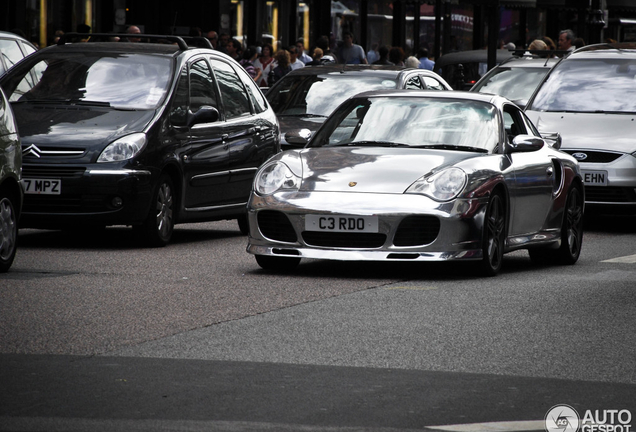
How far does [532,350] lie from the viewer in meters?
7.12

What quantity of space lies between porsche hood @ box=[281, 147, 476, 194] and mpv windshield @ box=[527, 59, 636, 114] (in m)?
6.10

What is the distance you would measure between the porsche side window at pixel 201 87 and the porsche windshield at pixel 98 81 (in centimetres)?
28

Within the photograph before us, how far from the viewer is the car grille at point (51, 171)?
38.1 feet

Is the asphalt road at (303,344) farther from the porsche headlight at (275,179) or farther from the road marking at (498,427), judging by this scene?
the porsche headlight at (275,179)

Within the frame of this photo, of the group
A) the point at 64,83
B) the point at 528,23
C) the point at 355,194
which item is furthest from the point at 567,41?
the point at 528,23

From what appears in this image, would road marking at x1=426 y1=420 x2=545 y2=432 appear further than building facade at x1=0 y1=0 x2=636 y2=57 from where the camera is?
No

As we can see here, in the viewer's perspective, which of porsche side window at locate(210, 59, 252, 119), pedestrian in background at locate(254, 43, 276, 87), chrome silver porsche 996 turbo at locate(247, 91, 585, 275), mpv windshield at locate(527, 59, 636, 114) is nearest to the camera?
chrome silver porsche 996 turbo at locate(247, 91, 585, 275)

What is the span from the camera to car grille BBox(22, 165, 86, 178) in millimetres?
11609

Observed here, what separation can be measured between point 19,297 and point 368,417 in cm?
369

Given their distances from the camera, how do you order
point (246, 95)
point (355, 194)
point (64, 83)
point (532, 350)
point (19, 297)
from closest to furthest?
point (532, 350) < point (19, 297) < point (355, 194) < point (64, 83) < point (246, 95)

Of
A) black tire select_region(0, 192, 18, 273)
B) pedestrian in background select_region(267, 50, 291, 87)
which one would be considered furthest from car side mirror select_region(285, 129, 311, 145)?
pedestrian in background select_region(267, 50, 291, 87)

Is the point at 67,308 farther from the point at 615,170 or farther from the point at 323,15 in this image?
the point at 323,15

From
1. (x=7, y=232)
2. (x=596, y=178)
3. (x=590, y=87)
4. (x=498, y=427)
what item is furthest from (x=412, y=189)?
(x=590, y=87)

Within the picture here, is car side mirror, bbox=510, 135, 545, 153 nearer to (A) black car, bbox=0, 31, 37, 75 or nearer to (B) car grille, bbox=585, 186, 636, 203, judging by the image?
(B) car grille, bbox=585, 186, 636, 203
